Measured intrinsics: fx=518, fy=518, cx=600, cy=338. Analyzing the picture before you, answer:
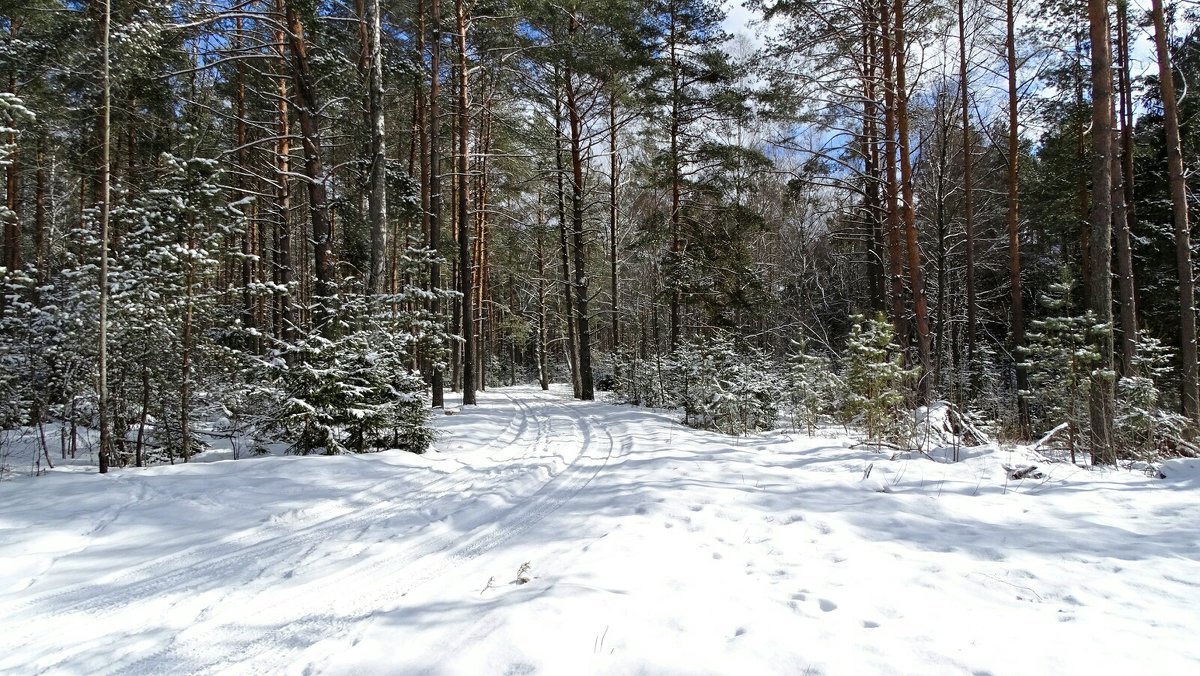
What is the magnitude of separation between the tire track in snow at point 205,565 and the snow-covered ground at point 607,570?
0.07 ft

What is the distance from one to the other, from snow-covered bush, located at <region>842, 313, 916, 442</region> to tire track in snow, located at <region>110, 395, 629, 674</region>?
4.36 m

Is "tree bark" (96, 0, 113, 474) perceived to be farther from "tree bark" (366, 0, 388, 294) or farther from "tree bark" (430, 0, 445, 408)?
"tree bark" (430, 0, 445, 408)

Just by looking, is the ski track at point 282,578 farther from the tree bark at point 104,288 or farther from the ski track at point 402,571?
the tree bark at point 104,288

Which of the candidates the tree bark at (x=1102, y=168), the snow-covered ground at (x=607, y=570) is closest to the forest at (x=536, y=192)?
the tree bark at (x=1102, y=168)

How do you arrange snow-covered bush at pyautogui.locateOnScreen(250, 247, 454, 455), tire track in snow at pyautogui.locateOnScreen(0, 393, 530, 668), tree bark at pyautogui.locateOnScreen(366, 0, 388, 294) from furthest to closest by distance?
tree bark at pyautogui.locateOnScreen(366, 0, 388, 294)
snow-covered bush at pyautogui.locateOnScreen(250, 247, 454, 455)
tire track in snow at pyautogui.locateOnScreen(0, 393, 530, 668)

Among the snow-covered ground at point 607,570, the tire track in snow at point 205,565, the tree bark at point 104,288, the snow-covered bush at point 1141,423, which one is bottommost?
the tire track in snow at point 205,565

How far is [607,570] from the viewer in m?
3.15

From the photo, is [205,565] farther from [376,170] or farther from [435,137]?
[435,137]

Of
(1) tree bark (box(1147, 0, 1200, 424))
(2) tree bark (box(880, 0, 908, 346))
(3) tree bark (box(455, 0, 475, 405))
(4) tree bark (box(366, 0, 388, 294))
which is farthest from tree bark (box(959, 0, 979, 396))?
(4) tree bark (box(366, 0, 388, 294))

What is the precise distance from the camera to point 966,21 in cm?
1084

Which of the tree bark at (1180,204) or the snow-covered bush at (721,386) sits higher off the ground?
the tree bark at (1180,204)

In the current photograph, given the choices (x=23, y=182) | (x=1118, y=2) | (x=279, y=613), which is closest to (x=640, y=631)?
(x=279, y=613)

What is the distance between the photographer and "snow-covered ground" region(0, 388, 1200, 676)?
228 centimetres

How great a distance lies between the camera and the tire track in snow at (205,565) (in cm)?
298
